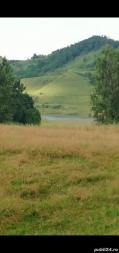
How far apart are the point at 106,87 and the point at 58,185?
51173 millimetres

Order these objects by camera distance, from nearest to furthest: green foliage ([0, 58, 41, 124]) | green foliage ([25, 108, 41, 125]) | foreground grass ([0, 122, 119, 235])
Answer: foreground grass ([0, 122, 119, 235]) → green foliage ([0, 58, 41, 124]) → green foliage ([25, 108, 41, 125])

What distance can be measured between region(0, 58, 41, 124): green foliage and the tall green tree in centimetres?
1253

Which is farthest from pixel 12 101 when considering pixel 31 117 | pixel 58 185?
pixel 58 185

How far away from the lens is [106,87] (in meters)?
65.8

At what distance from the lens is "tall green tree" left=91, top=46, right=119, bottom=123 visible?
64.7 m

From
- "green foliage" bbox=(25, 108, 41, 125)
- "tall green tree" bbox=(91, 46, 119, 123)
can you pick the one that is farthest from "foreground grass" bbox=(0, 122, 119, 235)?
"green foliage" bbox=(25, 108, 41, 125)

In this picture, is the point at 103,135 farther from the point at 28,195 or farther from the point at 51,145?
the point at 28,195

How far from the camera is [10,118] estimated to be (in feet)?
222

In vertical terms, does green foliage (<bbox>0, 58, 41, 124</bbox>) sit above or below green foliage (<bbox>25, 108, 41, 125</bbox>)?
above

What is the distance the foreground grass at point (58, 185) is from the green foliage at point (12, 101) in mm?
44612

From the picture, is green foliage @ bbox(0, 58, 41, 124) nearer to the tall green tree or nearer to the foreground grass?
the tall green tree
